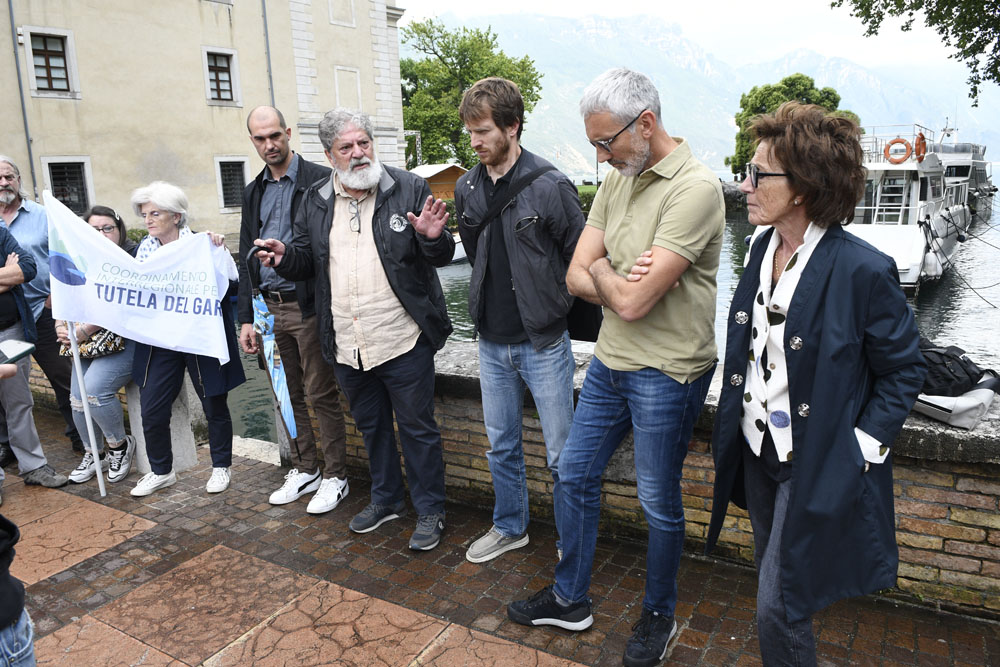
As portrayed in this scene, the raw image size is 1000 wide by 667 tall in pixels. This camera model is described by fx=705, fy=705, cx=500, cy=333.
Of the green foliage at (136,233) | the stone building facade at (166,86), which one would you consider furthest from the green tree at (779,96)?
the green foliage at (136,233)

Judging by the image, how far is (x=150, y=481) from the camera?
15.5 feet

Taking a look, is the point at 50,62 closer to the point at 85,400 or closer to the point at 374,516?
the point at 85,400

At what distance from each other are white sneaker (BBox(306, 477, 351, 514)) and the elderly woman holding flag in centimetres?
80

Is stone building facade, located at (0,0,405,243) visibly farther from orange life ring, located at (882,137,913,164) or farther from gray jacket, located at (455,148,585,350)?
gray jacket, located at (455,148,585,350)

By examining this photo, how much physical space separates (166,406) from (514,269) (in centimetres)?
283

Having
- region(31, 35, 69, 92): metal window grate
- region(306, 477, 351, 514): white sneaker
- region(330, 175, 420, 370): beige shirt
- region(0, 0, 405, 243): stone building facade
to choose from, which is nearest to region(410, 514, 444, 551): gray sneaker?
region(306, 477, 351, 514): white sneaker

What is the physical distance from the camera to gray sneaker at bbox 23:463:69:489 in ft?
16.3

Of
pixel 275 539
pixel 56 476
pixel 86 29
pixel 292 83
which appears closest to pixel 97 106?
pixel 86 29

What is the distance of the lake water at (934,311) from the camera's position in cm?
943

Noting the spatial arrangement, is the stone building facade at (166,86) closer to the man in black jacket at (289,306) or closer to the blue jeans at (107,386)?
the blue jeans at (107,386)

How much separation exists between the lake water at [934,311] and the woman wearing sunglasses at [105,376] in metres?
3.04

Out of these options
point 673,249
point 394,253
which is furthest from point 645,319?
point 394,253

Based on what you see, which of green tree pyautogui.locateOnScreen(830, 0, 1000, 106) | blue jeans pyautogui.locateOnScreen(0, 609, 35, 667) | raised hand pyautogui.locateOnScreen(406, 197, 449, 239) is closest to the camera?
blue jeans pyautogui.locateOnScreen(0, 609, 35, 667)

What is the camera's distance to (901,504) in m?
3.00
